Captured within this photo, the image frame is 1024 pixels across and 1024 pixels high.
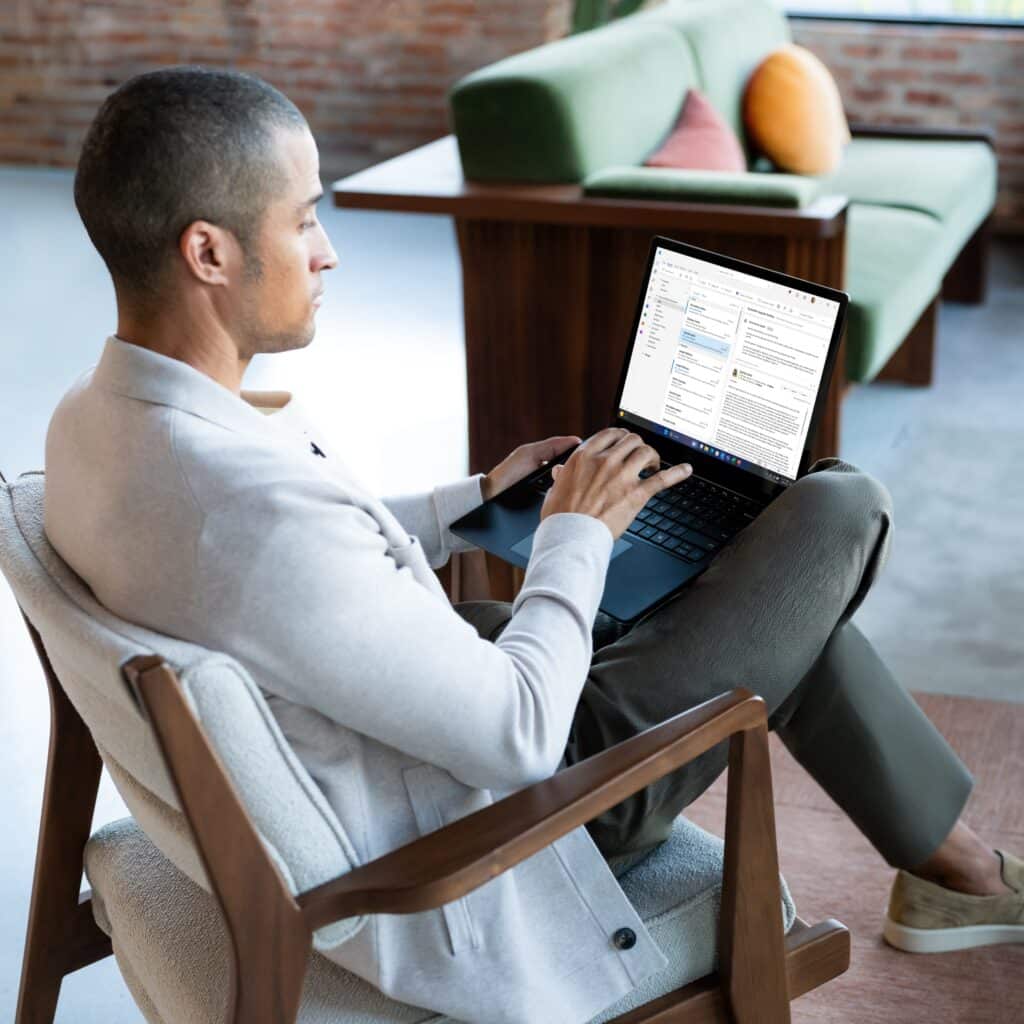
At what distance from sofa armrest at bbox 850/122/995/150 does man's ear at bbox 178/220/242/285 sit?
3780 mm

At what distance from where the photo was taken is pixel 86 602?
117cm

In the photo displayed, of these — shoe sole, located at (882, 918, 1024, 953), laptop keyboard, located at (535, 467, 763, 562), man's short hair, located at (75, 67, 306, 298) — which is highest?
man's short hair, located at (75, 67, 306, 298)

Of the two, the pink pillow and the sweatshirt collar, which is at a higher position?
the sweatshirt collar

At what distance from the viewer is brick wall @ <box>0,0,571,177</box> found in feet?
20.2

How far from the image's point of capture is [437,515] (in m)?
1.70

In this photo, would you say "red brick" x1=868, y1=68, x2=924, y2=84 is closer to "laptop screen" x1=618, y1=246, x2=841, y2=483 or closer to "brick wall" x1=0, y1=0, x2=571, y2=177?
"brick wall" x1=0, y1=0, x2=571, y2=177

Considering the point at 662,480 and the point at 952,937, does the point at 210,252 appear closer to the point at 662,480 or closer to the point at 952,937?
the point at 662,480

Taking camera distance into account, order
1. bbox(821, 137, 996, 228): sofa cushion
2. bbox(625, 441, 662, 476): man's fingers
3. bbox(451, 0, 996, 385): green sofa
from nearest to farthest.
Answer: bbox(625, 441, 662, 476): man's fingers
bbox(451, 0, 996, 385): green sofa
bbox(821, 137, 996, 228): sofa cushion

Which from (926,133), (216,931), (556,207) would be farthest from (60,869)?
(926,133)

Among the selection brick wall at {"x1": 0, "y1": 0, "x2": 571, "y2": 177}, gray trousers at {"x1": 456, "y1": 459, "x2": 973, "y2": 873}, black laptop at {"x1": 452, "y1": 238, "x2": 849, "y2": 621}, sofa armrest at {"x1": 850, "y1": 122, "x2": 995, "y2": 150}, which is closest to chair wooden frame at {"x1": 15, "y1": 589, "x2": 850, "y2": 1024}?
gray trousers at {"x1": 456, "y1": 459, "x2": 973, "y2": 873}

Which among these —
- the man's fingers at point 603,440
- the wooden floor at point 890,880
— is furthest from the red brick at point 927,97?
the man's fingers at point 603,440

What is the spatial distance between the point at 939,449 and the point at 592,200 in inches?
43.4

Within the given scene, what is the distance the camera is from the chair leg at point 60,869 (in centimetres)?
150

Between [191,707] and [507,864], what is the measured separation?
0.82ft
